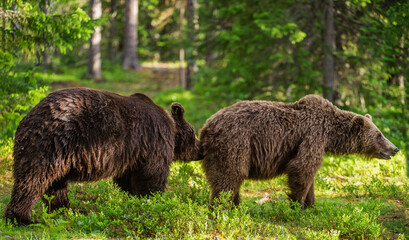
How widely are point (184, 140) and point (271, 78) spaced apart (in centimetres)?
913

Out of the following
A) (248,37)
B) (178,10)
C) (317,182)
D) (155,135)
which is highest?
(178,10)

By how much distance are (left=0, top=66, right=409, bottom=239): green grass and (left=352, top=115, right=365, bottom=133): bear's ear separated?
4.29ft

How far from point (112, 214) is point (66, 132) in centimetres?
127

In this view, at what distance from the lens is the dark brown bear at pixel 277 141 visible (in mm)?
6469

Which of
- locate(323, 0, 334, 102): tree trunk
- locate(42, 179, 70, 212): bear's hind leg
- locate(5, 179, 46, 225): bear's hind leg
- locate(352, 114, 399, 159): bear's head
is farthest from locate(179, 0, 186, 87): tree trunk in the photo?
locate(5, 179, 46, 225): bear's hind leg

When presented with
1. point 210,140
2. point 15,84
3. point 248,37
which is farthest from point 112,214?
point 248,37

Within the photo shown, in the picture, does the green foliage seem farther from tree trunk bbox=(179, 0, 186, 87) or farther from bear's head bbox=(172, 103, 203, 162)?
tree trunk bbox=(179, 0, 186, 87)

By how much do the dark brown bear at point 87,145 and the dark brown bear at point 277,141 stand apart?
2.58 ft

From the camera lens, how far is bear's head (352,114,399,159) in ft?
24.0

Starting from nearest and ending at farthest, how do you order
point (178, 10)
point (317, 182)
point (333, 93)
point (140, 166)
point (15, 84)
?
1. point (140, 166)
2. point (15, 84)
3. point (317, 182)
4. point (333, 93)
5. point (178, 10)

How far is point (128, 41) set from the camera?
1086 inches

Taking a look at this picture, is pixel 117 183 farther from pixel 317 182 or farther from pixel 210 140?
pixel 317 182

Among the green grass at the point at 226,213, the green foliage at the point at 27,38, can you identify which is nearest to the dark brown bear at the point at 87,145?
the green grass at the point at 226,213

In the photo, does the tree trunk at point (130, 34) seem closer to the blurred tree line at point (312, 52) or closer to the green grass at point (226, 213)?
the blurred tree line at point (312, 52)
